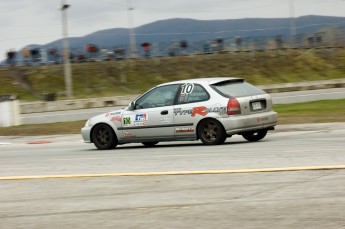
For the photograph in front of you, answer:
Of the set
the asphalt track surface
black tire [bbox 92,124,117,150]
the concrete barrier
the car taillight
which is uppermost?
the car taillight

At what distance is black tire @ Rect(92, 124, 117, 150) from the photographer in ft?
53.8

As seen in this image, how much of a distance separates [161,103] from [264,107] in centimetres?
220

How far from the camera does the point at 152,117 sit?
1590cm

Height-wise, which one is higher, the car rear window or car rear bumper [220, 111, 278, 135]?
the car rear window

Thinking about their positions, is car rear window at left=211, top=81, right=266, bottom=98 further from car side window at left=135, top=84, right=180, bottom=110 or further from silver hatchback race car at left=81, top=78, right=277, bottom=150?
car side window at left=135, top=84, right=180, bottom=110

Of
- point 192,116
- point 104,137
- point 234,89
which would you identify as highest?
point 234,89

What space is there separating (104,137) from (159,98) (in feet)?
5.10

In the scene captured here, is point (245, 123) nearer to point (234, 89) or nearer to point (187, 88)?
point (234, 89)

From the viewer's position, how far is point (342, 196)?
26.1 feet

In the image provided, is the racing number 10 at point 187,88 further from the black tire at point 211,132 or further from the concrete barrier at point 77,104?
the concrete barrier at point 77,104

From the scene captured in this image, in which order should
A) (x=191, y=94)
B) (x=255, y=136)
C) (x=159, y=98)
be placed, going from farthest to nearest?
(x=255, y=136) → (x=159, y=98) → (x=191, y=94)

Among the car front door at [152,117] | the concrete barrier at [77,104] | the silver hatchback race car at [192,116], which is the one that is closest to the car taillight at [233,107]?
the silver hatchback race car at [192,116]

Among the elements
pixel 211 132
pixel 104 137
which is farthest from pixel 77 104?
pixel 211 132

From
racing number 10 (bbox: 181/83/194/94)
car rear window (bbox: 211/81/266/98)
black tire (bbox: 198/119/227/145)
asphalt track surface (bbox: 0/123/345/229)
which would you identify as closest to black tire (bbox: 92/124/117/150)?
asphalt track surface (bbox: 0/123/345/229)
